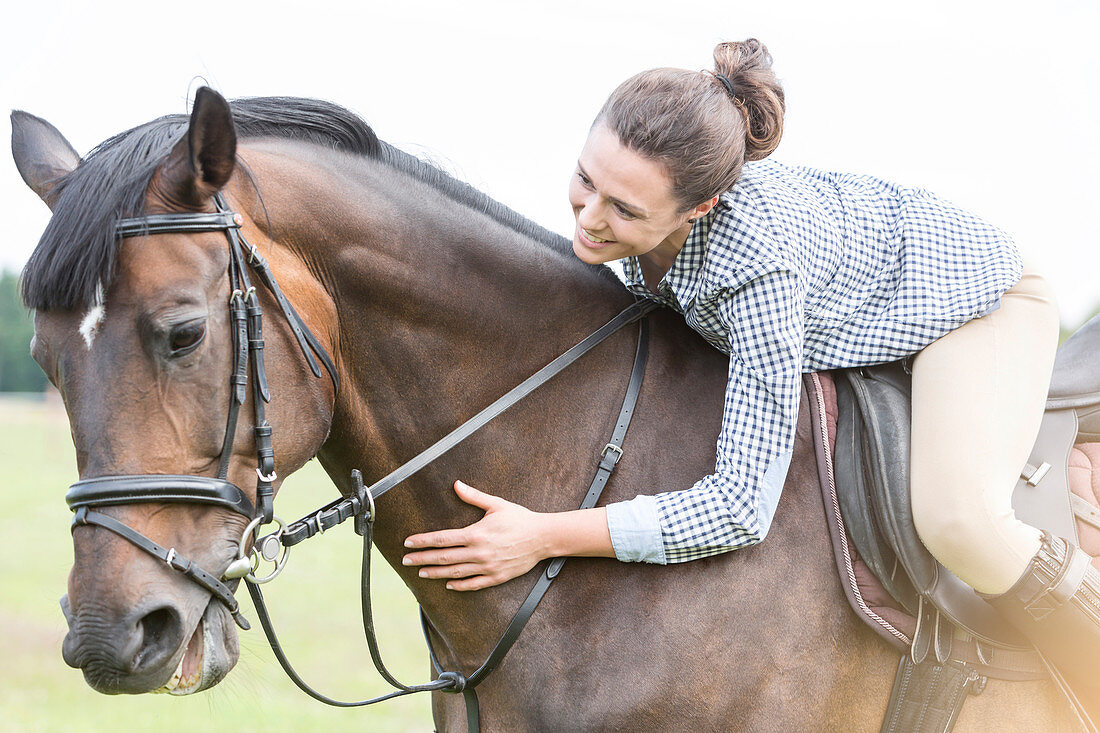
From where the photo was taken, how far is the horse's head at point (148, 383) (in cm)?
186

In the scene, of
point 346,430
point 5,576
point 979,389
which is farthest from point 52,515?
point 979,389

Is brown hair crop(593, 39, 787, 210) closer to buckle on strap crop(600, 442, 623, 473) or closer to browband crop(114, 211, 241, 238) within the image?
buckle on strap crop(600, 442, 623, 473)

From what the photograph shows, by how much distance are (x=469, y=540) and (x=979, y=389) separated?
146 centimetres

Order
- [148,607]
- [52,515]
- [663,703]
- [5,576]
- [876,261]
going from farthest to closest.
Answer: [52,515], [5,576], [876,261], [663,703], [148,607]

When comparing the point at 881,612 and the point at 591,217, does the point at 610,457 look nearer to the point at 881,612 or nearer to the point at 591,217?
the point at 591,217

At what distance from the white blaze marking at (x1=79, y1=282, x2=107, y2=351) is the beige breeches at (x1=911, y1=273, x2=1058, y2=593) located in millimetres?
2074

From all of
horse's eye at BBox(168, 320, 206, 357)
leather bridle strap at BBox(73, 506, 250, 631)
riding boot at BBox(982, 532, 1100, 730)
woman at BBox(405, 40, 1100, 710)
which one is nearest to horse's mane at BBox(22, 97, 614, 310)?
horse's eye at BBox(168, 320, 206, 357)

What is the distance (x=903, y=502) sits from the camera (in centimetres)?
228

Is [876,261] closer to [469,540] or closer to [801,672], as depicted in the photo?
[801,672]

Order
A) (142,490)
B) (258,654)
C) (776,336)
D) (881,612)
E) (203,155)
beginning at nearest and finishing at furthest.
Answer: (142,490)
(203,155)
(776,336)
(881,612)
(258,654)

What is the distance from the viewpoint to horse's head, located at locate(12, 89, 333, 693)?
6.10 feet

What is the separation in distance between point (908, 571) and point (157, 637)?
1.91 metres

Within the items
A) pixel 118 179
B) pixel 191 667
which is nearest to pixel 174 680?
pixel 191 667

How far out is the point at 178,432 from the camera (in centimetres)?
191
